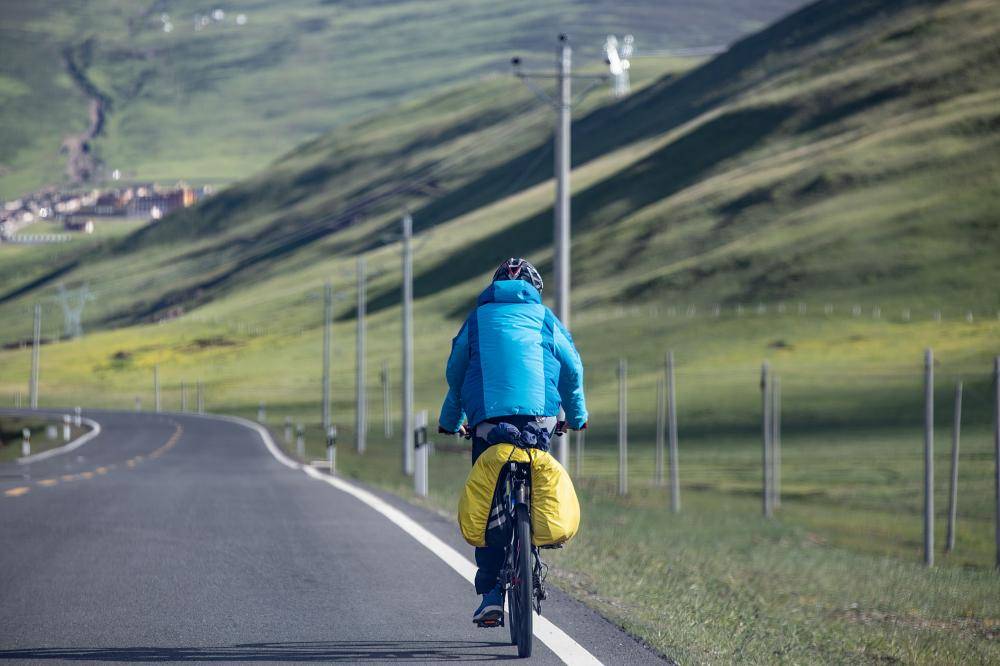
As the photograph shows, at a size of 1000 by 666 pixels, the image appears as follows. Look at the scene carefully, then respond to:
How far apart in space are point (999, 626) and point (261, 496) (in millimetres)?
10362

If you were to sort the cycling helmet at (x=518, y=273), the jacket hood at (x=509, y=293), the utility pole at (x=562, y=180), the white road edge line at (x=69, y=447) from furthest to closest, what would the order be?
1. the white road edge line at (x=69, y=447)
2. the utility pole at (x=562, y=180)
3. the cycling helmet at (x=518, y=273)
4. the jacket hood at (x=509, y=293)

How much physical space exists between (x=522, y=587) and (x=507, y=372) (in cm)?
121

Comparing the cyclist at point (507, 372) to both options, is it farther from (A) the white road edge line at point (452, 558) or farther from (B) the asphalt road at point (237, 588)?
(B) the asphalt road at point (237, 588)

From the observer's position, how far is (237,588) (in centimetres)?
1091

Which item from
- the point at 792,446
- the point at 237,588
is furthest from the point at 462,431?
the point at 792,446

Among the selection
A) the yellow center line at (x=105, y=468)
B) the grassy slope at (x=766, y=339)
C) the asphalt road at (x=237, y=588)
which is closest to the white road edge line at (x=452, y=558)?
the asphalt road at (x=237, y=588)

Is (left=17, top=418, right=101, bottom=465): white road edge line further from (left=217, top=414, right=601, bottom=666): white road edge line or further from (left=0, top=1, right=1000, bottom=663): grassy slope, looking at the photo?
(left=217, top=414, right=601, bottom=666): white road edge line

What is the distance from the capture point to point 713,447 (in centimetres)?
5800


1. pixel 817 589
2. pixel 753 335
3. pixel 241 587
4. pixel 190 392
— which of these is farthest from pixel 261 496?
pixel 190 392

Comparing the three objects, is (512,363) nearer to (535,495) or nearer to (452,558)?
(535,495)

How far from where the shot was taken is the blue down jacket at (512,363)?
8781 millimetres

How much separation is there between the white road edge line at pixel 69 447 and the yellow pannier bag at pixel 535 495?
34952 millimetres

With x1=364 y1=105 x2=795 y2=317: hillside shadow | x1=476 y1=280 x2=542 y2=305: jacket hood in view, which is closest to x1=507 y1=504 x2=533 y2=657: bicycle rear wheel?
x1=476 y1=280 x2=542 y2=305: jacket hood

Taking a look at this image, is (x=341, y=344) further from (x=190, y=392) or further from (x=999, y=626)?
(x=999, y=626)
